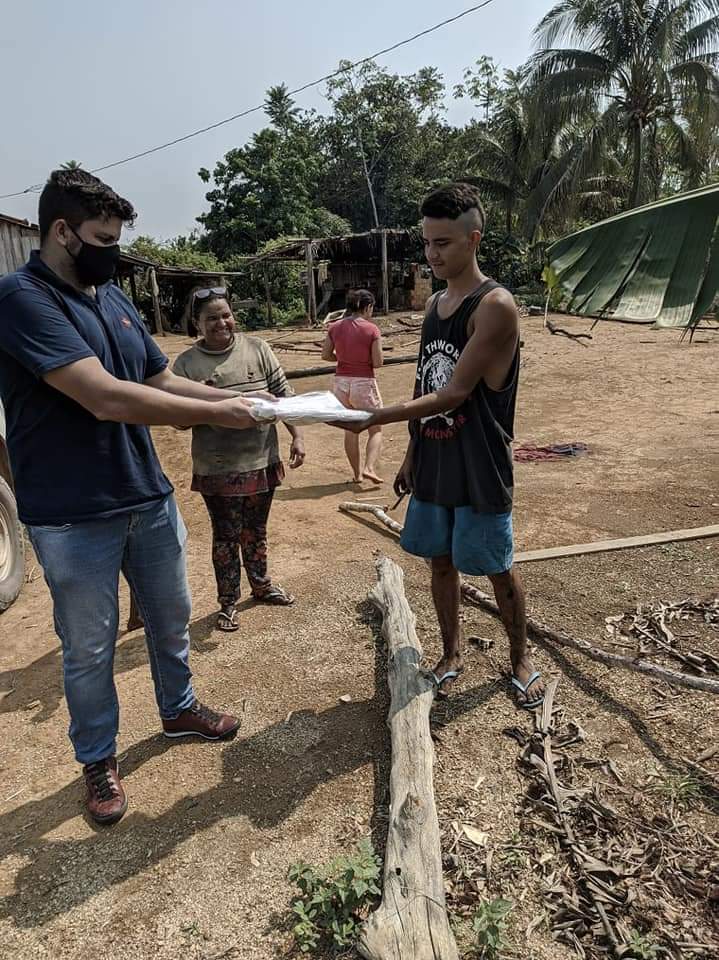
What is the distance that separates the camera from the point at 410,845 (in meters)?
2.17

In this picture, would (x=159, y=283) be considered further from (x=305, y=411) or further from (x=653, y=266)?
(x=653, y=266)

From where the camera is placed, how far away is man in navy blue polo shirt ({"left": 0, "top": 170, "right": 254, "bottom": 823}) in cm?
206

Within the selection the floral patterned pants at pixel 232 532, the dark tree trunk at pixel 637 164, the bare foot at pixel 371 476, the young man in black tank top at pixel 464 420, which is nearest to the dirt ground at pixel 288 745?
the floral patterned pants at pixel 232 532

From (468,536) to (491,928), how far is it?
137 cm

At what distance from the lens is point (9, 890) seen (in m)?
2.28

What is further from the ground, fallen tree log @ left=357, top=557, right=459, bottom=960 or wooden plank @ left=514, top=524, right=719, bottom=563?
fallen tree log @ left=357, top=557, right=459, bottom=960

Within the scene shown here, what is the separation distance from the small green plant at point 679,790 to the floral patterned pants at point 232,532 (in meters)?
2.34

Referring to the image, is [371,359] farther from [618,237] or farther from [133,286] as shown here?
[133,286]

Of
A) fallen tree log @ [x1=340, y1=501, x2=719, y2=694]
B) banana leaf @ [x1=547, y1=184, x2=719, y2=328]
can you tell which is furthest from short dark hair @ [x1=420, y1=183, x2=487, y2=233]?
fallen tree log @ [x1=340, y1=501, x2=719, y2=694]

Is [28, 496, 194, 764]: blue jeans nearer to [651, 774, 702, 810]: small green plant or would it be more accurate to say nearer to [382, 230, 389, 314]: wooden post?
[651, 774, 702, 810]: small green plant

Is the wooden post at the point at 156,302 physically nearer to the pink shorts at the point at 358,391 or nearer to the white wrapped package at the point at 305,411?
the pink shorts at the point at 358,391

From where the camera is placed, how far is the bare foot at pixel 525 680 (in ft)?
9.96

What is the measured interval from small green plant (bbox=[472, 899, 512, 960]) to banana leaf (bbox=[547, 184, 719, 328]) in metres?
1.94

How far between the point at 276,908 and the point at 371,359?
4817 millimetres
